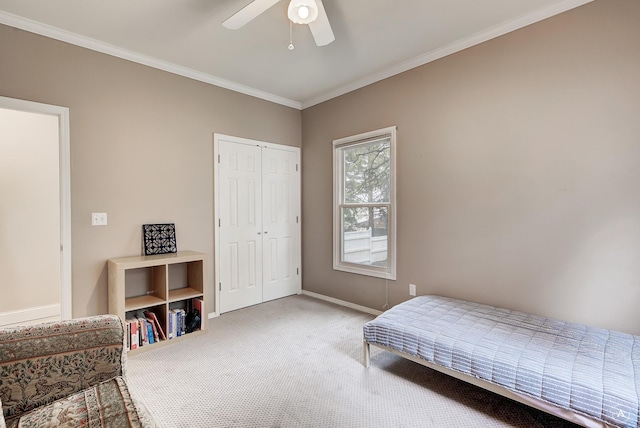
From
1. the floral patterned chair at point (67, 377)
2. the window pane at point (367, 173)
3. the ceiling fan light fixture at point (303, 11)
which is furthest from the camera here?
the window pane at point (367, 173)

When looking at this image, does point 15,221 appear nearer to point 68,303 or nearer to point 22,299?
point 22,299

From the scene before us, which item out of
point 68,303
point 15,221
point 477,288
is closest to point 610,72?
point 477,288

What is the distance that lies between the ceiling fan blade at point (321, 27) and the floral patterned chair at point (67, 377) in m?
2.02

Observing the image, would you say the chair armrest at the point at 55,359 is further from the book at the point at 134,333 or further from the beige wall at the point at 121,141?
the beige wall at the point at 121,141

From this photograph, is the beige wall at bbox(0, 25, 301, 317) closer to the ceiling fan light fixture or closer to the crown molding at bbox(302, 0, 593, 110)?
the crown molding at bbox(302, 0, 593, 110)

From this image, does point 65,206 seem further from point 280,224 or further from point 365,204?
point 365,204

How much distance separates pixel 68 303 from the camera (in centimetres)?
268

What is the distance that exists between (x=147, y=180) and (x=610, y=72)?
3.92m

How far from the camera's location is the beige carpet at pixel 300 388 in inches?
71.7

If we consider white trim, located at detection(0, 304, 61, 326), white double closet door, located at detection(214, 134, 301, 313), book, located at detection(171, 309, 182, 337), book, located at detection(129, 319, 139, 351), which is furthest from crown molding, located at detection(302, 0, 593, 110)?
white trim, located at detection(0, 304, 61, 326)

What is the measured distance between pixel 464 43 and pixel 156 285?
12.1 ft

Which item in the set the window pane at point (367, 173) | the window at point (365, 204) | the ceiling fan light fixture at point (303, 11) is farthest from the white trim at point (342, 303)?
the ceiling fan light fixture at point (303, 11)

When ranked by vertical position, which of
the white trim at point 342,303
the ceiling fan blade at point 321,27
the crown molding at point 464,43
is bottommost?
the white trim at point 342,303

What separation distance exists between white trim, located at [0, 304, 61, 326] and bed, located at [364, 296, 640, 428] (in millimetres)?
3748
